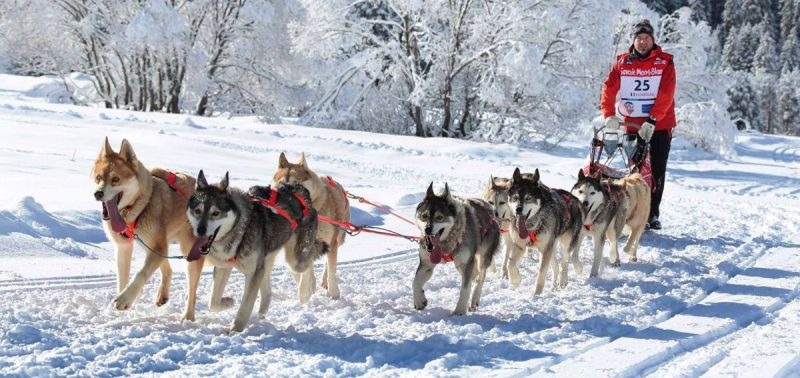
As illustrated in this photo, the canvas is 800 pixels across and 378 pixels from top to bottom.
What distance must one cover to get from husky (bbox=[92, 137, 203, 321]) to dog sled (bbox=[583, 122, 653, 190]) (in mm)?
4063

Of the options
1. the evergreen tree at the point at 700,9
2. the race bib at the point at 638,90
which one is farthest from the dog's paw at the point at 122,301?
the evergreen tree at the point at 700,9

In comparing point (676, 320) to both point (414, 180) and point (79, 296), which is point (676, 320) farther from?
point (414, 180)

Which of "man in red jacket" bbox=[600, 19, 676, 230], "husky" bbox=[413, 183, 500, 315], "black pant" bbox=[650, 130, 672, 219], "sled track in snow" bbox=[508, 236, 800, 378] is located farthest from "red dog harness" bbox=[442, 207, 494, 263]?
"black pant" bbox=[650, 130, 672, 219]

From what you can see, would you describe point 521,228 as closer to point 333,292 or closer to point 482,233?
point 482,233

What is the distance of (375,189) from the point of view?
1005 centimetres

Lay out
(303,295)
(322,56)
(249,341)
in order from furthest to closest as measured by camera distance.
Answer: (322,56)
(303,295)
(249,341)

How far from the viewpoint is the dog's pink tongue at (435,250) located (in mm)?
4582

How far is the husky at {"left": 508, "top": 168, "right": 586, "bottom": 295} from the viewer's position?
5.29 m

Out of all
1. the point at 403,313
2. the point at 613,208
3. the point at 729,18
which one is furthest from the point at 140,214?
the point at 729,18

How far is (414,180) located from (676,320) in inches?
300

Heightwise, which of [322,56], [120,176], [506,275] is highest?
[322,56]

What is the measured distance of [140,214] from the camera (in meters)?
4.16

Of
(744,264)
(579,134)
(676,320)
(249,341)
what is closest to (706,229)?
(744,264)

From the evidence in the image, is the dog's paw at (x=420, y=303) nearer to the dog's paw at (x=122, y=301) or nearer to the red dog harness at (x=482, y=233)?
the red dog harness at (x=482, y=233)
